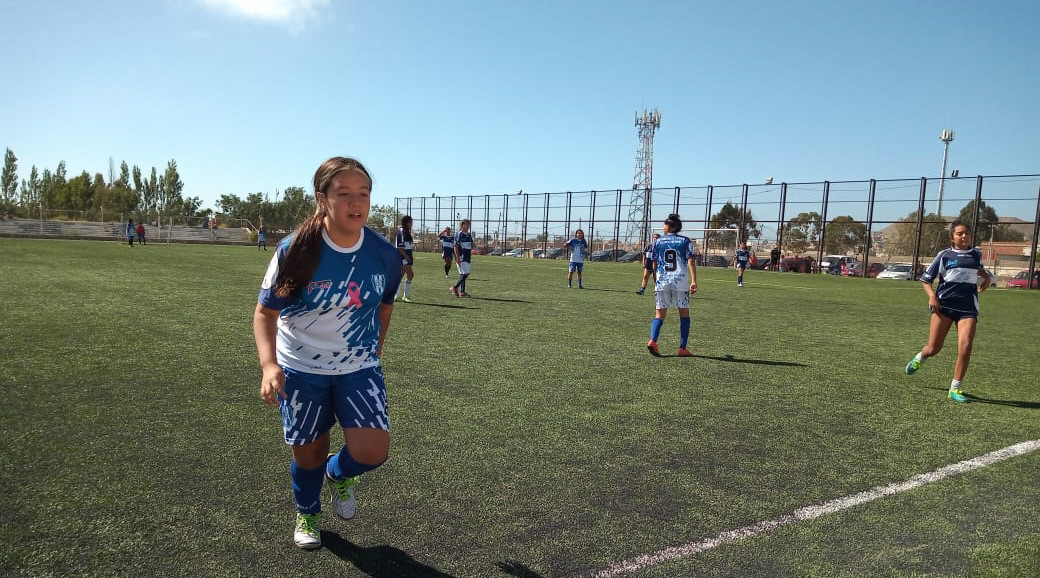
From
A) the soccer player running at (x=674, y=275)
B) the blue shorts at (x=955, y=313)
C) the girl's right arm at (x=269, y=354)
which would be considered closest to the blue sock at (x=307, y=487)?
the girl's right arm at (x=269, y=354)

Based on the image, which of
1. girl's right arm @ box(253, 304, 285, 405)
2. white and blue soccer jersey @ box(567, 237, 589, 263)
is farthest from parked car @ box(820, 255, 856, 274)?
girl's right arm @ box(253, 304, 285, 405)

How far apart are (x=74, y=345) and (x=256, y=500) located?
576cm

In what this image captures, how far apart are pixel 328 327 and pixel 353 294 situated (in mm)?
191

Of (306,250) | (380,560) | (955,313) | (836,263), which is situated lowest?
(380,560)

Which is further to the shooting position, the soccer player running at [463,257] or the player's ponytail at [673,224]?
the soccer player running at [463,257]

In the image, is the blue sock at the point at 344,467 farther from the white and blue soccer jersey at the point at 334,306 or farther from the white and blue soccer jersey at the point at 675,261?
the white and blue soccer jersey at the point at 675,261

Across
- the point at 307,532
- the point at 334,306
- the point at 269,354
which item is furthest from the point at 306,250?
the point at 307,532

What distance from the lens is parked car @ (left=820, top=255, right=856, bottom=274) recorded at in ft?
131

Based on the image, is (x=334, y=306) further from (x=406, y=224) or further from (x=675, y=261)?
(x=406, y=224)

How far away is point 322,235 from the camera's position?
2822 mm

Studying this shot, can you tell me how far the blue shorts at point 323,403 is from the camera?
291cm

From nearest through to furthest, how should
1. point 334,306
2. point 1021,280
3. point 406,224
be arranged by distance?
1. point 334,306
2. point 406,224
3. point 1021,280

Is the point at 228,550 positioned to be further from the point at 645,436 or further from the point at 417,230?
the point at 417,230

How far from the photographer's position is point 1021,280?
103ft
